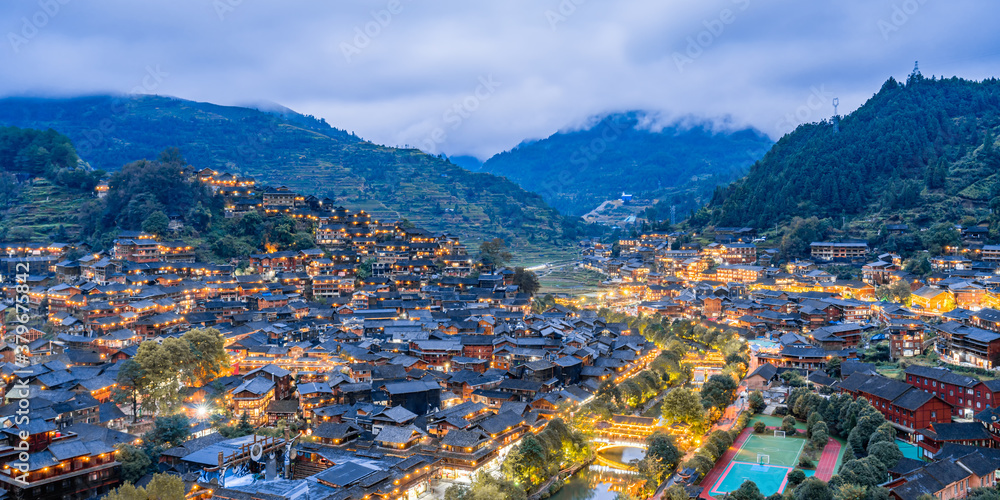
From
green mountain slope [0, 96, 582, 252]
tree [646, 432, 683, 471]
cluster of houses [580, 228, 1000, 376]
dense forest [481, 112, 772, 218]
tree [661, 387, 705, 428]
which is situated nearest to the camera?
tree [646, 432, 683, 471]

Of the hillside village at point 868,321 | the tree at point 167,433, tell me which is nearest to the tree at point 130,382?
the tree at point 167,433

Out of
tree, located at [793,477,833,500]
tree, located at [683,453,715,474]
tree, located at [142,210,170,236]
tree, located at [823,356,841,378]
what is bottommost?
tree, located at [683,453,715,474]

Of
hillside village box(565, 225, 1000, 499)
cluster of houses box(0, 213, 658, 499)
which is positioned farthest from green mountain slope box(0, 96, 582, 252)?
cluster of houses box(0, 213, 658, 499)

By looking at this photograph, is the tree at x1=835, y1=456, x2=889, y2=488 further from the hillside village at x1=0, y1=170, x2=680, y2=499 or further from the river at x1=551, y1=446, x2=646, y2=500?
the hillside village at x1=0, y1=170, x2=680, y2=499

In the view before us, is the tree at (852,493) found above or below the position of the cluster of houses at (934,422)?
below

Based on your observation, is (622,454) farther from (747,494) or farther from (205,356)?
(205,356)

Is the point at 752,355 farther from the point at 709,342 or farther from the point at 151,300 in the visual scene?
the point at 151,300

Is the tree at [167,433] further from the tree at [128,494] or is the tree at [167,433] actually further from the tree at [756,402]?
the tree at [756,402]

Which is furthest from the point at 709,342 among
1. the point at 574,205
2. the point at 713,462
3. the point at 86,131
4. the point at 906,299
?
the point at 574,205
